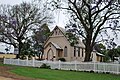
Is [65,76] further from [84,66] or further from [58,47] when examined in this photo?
[58,47]

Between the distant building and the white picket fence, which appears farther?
the distant building

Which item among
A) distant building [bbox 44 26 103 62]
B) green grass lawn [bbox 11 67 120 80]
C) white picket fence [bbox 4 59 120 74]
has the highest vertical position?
distant building [bbox 44 26 103 62]

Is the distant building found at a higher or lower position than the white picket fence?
higher

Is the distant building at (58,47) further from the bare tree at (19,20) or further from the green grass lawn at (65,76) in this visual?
the green grass lawn at (65,76)

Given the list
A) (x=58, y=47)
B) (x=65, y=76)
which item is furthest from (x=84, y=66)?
(x=58, y=47)

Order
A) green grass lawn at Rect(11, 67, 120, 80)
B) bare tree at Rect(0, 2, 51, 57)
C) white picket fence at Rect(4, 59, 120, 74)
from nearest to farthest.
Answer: green grass lawn at Rect(11, 67, 120, 80) → white picket fence at Rect(4, 59, 120, 74) → bare tree at Rect(0, 2, 51, 57)

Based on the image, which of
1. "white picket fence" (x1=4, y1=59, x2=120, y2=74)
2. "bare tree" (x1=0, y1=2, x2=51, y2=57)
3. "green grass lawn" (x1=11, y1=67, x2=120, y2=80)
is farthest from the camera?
"bare tree" (x1=0, y1=2, x2=51, y2=57)

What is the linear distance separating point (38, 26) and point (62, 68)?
19477 millimetres

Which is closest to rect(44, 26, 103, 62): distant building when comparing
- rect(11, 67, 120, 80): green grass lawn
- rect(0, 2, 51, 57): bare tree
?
rect(0, 2, 51, 57): bare tree

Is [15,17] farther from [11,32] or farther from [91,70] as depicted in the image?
[91,70]

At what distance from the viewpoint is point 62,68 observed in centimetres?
2830

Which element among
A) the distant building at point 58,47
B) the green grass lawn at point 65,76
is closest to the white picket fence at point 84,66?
the green grass lawn at point 65,76

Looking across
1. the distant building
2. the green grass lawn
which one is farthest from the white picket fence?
the distant building

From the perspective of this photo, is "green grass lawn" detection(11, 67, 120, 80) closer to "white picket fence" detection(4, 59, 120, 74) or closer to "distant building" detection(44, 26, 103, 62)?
"white picket fence" detection(4, 59, 120, 74)
